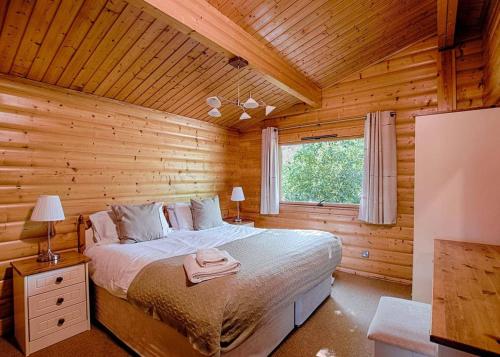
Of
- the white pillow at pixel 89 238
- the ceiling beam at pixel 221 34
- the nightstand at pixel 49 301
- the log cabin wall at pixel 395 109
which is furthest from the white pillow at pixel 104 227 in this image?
the log cabin wall at pixel 395 109

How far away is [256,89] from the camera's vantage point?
361 centimetres

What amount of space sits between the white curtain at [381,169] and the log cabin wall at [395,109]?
0.11 metres

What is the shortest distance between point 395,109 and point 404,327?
9.32 feet

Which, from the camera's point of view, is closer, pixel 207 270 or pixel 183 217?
pixel 207 270

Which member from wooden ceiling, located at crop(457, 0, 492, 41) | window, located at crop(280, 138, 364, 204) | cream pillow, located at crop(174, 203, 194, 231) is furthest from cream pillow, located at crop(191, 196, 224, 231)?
wooden ceiling, located at crop(457, 0, 492, 41)

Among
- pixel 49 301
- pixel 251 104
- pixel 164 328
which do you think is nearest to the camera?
pixel 164 328

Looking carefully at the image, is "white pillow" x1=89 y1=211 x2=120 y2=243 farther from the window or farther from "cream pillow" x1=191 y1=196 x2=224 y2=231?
the window

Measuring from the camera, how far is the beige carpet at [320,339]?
6.71ft

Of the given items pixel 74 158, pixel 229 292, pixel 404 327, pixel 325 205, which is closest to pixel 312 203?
pixel 325 205

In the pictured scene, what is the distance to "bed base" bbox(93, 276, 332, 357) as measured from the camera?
165 cm

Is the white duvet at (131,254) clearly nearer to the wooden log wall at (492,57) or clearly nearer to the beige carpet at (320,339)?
the beige carpet at (320,339)

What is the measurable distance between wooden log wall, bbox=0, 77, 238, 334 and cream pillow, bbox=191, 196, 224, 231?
45 centimetres

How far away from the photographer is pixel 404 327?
1.47m

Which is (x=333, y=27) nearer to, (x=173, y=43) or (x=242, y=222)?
(x=173, y=43)
